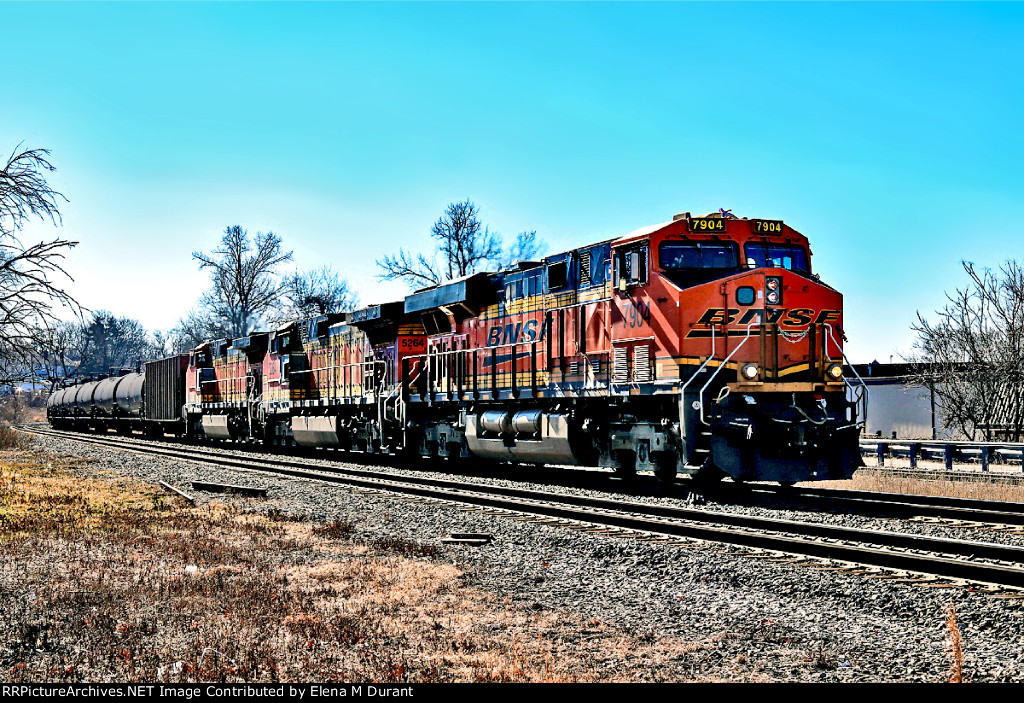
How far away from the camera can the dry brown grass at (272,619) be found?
5461 mm

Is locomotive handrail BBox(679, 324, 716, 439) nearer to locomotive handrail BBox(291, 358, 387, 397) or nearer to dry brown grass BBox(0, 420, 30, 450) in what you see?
locomotive handrail BBox(291, 358, 387, 397)

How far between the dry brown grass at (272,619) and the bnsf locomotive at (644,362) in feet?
16.6

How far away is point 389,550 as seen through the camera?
9.55m

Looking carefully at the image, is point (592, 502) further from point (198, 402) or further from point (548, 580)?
point (198, 402)

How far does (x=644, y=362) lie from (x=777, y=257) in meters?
2.48

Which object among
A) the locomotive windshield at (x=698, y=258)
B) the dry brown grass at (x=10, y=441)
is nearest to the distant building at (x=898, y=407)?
the locomotive windshield at (x=698, y=258)

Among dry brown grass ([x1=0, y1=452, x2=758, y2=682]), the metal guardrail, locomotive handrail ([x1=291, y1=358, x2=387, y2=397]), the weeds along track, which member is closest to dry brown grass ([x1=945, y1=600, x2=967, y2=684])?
the weeds along track

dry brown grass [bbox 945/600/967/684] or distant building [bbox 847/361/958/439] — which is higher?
distant building [bbox 847/361/958/439]

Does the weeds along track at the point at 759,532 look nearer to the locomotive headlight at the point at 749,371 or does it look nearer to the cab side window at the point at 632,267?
the locomotive headlight at the point at 749,371

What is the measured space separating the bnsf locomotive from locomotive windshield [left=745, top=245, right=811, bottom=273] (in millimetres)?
19

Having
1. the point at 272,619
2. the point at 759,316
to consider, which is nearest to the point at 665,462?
the point at 759,316

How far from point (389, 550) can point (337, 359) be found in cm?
1582

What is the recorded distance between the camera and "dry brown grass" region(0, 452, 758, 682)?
5.46 metres

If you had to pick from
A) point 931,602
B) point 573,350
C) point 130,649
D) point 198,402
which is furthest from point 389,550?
point 198,402
